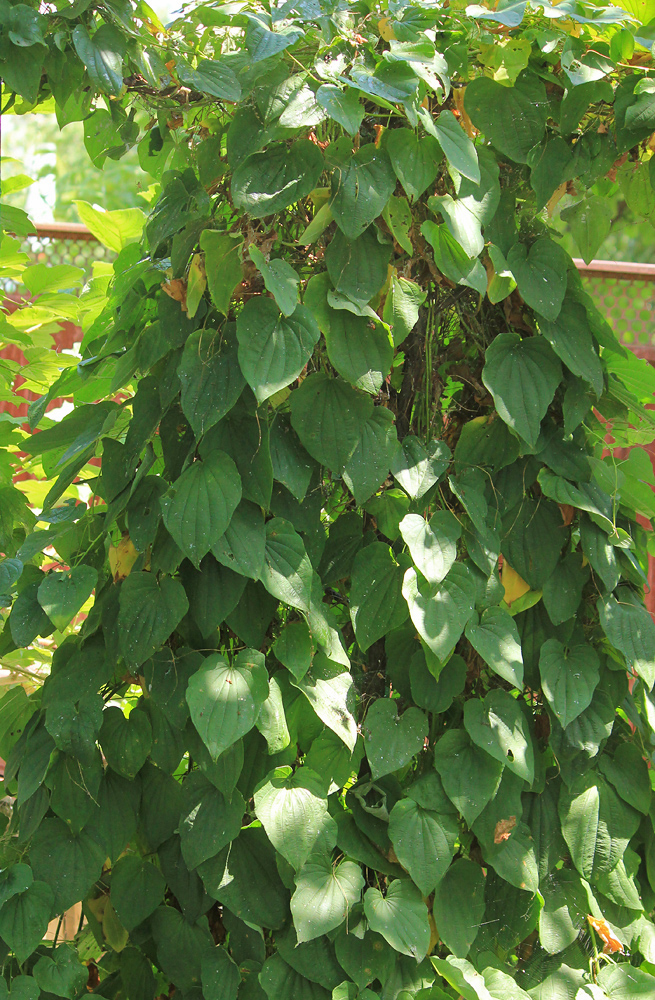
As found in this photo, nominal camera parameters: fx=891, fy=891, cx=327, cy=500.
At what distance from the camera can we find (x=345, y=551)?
1180 millimetres

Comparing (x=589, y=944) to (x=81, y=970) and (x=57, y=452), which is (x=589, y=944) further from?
(x=57, y=452)

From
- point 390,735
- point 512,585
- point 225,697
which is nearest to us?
point 225,697

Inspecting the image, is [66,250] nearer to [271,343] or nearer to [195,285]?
[195,285]

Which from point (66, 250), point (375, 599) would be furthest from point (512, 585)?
point (66, 250)

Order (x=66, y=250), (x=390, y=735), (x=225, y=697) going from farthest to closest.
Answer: (x=66, y=250)
(x=390, y=735)
(x=225, y=697)

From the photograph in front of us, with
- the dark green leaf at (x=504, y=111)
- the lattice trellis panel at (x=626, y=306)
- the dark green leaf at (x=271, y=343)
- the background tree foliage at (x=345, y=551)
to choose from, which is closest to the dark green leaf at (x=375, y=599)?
the background tree foliage at (x=345, y=551)

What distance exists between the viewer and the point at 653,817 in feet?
4.09

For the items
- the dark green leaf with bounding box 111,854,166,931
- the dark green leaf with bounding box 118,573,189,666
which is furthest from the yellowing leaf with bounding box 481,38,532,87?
the dark green leaf with bounding box 111,854,166,931

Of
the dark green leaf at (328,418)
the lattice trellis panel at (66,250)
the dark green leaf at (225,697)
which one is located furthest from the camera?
the lattice trellis panel at (66,250)

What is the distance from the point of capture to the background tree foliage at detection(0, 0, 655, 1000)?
3.39 ft

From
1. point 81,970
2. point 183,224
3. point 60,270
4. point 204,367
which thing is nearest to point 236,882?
point 81,970

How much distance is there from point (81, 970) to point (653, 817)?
2.58 feet

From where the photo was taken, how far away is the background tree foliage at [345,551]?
1033 millimetres

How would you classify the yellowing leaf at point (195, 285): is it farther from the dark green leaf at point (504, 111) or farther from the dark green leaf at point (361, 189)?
the dark green leaf at point (504, 111)
